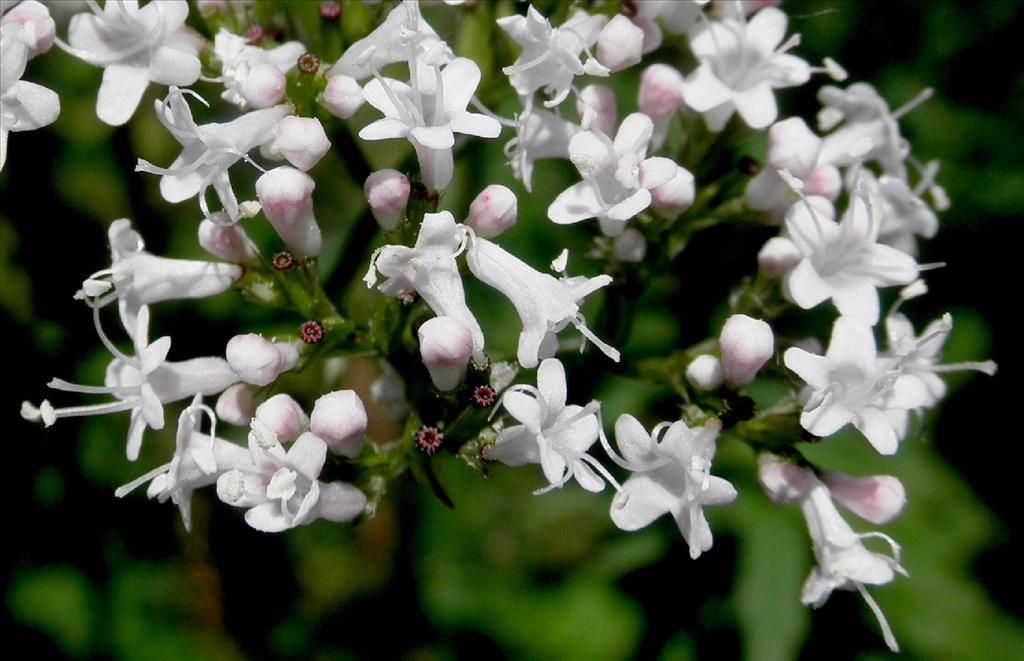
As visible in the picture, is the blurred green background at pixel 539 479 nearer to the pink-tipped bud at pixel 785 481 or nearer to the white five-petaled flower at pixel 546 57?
the pink-tipped bud at pixel 785 481

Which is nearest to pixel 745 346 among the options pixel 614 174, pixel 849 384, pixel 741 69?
pixel 849 384

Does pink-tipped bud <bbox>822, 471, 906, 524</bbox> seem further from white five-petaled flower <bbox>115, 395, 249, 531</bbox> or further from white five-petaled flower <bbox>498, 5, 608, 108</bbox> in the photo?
white five-petaled flower <bbox>115, 395, 249, 531</bbox>

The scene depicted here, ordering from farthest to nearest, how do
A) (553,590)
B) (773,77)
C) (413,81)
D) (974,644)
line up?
1. (553,590)
2. (974,644)
3. (773,77)
4. (413,81)

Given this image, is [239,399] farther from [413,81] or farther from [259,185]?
[413,81]

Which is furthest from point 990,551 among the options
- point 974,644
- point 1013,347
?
point 1013,347

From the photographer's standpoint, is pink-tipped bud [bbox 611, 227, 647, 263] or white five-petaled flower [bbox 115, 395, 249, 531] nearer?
white five-petaled flower [bbox 115, 395, 249, 531]

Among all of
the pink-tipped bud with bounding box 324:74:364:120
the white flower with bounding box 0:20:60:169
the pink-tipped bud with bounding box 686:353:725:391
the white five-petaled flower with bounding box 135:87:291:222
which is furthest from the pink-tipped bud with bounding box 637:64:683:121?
the white flower with bounding box 0:20:60:169

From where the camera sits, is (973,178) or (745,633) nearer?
(745,633)
